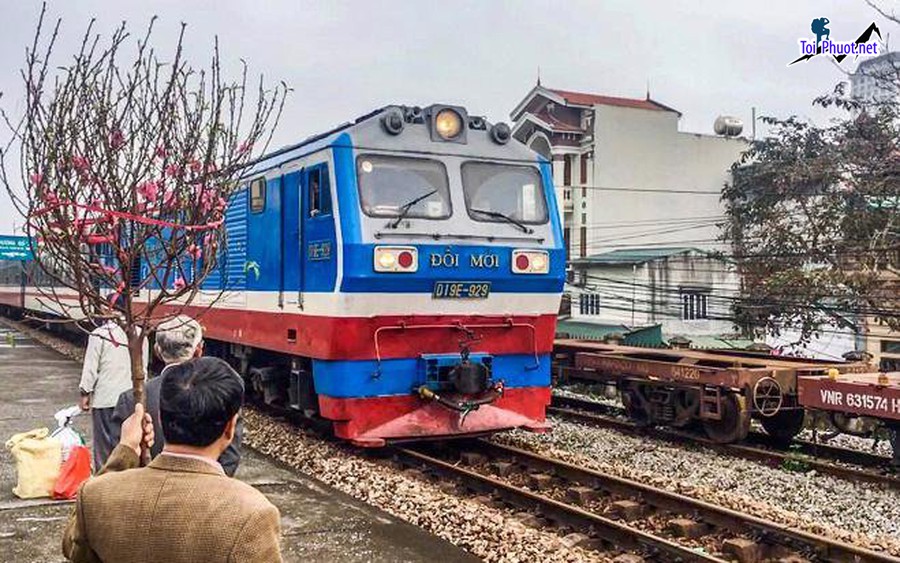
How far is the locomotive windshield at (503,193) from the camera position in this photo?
9391 mm

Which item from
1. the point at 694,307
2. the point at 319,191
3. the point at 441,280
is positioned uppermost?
the point at 319,191

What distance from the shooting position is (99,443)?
20.3ft

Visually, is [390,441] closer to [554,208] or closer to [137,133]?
[554,208]

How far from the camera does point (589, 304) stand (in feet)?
113

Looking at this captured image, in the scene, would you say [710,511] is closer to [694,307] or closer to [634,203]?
[694,307]

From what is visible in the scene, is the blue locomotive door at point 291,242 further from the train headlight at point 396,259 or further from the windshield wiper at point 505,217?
the windshield wiper at point 505,217

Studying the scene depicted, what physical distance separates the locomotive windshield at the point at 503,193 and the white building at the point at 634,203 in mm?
22403

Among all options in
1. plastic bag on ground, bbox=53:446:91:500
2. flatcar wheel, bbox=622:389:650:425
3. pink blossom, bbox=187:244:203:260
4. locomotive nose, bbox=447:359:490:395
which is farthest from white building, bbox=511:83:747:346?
pink blossom, bbox=187:244:203:260

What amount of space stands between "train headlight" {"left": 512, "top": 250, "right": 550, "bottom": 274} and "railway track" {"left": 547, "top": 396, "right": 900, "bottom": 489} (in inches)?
116

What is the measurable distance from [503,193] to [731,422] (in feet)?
12.0

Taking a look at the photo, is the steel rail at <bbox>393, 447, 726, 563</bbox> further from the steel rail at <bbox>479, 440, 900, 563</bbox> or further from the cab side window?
the cab side window

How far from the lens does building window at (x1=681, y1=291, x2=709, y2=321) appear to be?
31922 millimetres

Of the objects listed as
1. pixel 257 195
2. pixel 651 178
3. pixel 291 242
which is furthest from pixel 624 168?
pixel 291 242

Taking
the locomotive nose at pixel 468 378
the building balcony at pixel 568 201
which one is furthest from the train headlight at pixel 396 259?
the building balcony at pixel 568 201
